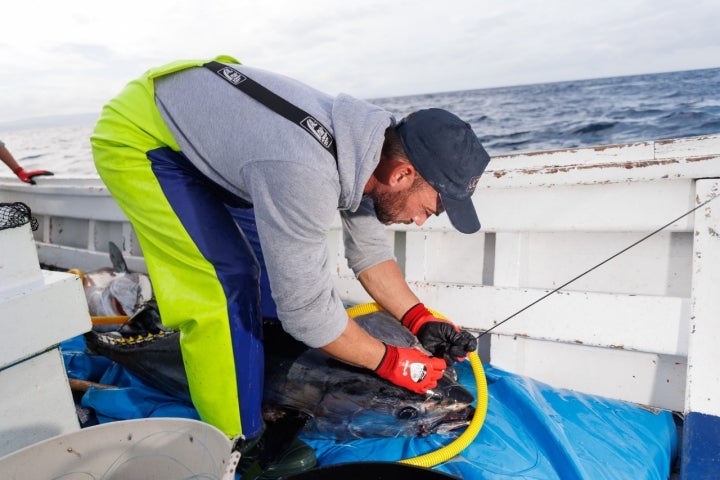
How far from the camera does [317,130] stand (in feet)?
5.51

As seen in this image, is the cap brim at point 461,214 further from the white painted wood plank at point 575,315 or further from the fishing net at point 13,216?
the fishing net at point 13,216

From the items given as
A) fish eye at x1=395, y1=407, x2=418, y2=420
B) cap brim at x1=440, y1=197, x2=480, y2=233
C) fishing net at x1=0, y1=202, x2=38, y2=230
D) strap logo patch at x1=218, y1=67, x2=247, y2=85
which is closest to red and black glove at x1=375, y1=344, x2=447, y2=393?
fish eye at x1=395, y1=407, x2=418, y2=420

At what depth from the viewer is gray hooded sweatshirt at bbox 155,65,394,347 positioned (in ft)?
5.39

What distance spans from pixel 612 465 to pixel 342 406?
1.12 metres

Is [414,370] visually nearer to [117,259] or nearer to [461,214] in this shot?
[461,214]

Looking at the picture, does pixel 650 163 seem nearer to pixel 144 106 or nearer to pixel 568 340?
pixel 568 340

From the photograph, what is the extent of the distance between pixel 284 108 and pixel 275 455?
1358 mm

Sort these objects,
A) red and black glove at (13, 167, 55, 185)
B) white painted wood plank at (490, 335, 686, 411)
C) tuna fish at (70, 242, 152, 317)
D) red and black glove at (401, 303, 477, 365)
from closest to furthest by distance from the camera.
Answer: red and black glove at (401, 303, 477, 365) < white painted wood plank at (490, 335, 686, 411) < tuna fish at (70, 242, 152, 317) < red and black glove at (13, 167, 55, 185)

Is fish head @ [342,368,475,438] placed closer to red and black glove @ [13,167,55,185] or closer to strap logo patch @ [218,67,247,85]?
strap logo patch @ [218,67,247,85]

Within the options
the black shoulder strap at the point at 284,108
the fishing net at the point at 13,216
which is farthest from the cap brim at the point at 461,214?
the fishing net at the point at 13,216

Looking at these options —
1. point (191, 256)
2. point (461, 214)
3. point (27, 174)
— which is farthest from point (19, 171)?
point (461, 214)

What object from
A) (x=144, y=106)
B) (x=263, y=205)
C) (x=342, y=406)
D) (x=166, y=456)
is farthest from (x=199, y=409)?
(x=144, y=106)

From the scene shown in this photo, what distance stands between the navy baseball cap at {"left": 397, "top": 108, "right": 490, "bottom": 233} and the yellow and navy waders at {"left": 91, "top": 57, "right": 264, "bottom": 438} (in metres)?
0.81

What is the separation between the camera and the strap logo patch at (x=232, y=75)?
1.85m
